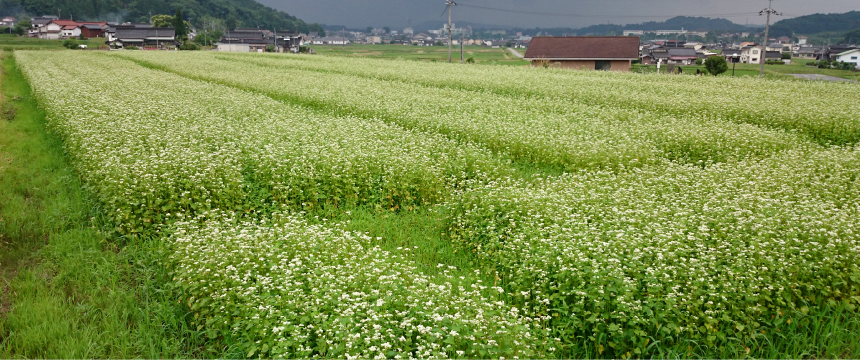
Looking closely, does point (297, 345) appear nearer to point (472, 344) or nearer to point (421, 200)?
point (472, 344)

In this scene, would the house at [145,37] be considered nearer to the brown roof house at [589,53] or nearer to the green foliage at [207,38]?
the green foliage at [207,38]

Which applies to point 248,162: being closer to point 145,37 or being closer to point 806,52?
point 145,37

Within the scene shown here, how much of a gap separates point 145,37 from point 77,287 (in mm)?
116117

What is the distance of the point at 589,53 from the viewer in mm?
55219

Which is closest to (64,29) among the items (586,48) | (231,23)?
(231,23)

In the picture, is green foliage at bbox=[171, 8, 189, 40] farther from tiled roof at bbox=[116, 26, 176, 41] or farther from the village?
tiled roof at bbox=[116, 26, 176, 41]

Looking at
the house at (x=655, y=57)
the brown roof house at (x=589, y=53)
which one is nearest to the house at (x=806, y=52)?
the house at (x=655, y=57)

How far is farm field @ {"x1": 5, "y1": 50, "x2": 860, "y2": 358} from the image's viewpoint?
5.42 metres

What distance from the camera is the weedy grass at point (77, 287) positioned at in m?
5.72

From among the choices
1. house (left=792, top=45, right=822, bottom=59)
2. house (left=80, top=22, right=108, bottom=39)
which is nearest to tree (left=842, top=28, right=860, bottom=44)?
house (left=792, top=45, right=822, bottom=59)

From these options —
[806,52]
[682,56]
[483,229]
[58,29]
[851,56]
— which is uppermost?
[58,29]

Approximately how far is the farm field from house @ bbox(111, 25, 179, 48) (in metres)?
98.9

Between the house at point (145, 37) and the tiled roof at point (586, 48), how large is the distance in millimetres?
79363

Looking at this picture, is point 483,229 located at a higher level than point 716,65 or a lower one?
lower
